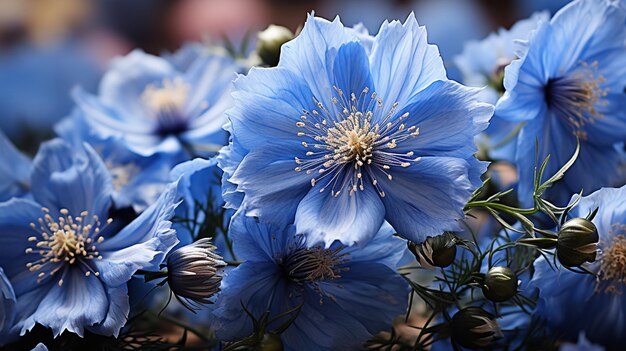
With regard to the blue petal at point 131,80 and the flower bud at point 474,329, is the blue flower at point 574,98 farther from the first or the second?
the blue petal at point 131,80

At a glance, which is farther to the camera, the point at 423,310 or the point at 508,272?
the point at 423,310

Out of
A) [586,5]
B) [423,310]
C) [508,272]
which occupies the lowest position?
[423,310]

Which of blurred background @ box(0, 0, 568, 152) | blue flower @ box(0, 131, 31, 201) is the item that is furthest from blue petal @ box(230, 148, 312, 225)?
blurred background @ box(0, 0, 568, 152)

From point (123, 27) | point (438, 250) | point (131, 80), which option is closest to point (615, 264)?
point (438, 250)

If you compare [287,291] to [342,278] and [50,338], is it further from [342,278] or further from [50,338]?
[50,338]

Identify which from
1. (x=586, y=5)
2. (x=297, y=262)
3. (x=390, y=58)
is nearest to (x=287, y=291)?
(x=297, y=262)

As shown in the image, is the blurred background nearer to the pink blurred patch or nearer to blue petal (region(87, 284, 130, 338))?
the pink blurred patch
